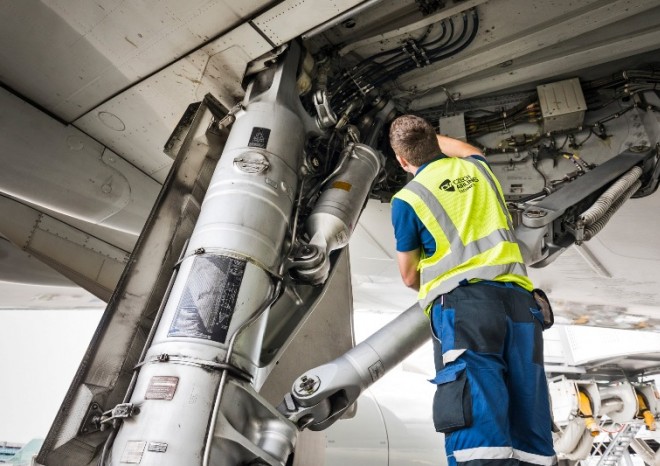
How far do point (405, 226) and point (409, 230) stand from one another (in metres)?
0.02

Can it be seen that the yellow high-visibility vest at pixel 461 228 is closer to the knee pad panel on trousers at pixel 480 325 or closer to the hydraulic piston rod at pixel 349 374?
the knee pad panel on trousers at pixel 480 325

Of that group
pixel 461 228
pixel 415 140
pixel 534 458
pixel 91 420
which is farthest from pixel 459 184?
pixel 91 420

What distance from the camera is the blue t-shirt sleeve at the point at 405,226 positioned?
1.81 metres

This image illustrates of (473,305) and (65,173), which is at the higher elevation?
(65,173)

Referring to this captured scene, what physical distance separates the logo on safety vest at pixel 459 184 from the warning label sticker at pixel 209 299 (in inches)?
34.4

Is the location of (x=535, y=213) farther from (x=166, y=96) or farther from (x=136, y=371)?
(x=166, y=96)

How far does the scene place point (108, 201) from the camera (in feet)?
10.7

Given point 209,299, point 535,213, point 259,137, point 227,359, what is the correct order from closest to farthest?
point 227,359
point 209,299
point 259,137
point 535,213

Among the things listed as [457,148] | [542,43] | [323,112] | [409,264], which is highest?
[542,43]

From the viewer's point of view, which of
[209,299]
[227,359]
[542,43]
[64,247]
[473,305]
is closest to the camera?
[473,305]

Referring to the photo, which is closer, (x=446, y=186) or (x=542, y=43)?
(x=446, y=186)

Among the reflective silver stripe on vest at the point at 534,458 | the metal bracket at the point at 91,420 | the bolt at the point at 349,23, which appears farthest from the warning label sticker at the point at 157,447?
the bolt at the point at 349,23

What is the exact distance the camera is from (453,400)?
1318 millimetres

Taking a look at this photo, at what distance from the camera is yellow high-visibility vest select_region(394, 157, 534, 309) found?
1.63 metres
